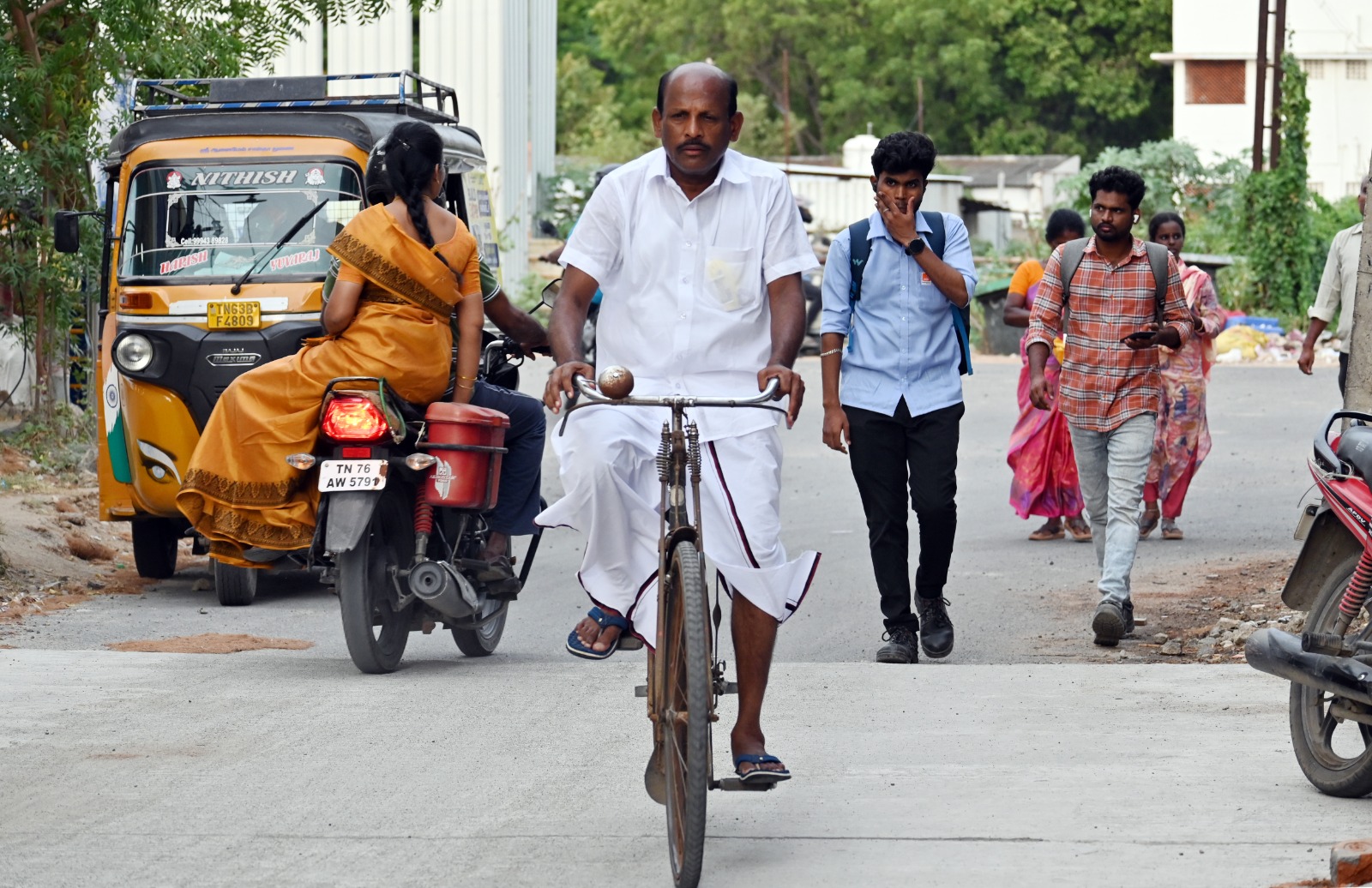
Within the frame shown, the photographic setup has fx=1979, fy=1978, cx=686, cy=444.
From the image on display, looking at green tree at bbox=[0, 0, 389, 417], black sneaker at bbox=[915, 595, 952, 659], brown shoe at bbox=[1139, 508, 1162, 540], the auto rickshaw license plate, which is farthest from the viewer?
green tree at bbox=[0, 0, 389, 417]

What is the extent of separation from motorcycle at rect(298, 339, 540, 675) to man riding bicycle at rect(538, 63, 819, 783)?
7.87 ft

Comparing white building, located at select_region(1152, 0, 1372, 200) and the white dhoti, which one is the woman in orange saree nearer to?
the white dhoti

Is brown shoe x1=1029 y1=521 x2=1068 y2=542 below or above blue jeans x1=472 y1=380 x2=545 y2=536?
below

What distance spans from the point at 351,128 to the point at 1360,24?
Answer: 49.9 metres

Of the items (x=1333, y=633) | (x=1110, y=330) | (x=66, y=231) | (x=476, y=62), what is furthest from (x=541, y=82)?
(x=1333, y=633)

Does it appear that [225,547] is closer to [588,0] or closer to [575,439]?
[575,439]

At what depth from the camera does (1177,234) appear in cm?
1167

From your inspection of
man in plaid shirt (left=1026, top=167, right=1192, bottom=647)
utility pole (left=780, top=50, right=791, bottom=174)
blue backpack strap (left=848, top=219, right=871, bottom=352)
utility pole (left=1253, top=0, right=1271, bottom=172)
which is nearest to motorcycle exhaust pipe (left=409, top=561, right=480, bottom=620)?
blue backpack strap (left=848, top=219, right=871, bottom=352)

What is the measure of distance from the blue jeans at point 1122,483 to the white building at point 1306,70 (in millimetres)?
47766

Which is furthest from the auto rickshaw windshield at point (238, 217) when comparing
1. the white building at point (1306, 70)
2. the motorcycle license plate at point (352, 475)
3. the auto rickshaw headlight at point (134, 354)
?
the white building at point (1306, 70)

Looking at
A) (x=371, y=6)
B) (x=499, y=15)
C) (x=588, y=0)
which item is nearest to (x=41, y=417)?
(x=371, y=6)

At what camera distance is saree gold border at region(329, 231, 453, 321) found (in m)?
7.40

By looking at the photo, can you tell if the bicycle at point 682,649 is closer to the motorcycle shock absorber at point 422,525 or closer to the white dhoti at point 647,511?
the white dhoti at point 647,511

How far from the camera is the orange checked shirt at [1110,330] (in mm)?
8273
